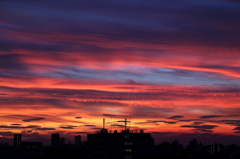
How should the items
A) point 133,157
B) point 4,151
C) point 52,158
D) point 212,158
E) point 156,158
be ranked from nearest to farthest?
point 4,151 < point 156,158 < point 133,157 < point 212,158 < point 52,158

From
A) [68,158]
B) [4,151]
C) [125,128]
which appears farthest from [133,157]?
[4,151]

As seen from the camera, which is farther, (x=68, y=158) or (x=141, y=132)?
(x=68, y=158)

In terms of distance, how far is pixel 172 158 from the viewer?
158m

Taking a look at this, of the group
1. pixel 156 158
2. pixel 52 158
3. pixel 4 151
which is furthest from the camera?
pixel 52 158

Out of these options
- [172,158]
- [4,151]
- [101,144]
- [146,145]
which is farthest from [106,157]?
[4,151]

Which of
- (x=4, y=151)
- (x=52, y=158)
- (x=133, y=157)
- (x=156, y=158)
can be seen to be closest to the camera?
(x=4, y=151)

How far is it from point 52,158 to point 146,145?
52.6 metres

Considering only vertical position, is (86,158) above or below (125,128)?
below

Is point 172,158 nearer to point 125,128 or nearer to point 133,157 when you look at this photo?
point 133,157

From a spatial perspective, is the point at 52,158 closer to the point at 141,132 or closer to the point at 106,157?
the point at 106,157

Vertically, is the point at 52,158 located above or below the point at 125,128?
below

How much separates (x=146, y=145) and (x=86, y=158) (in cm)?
4124

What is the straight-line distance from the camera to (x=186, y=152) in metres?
187

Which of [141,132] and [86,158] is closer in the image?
[141,132]
